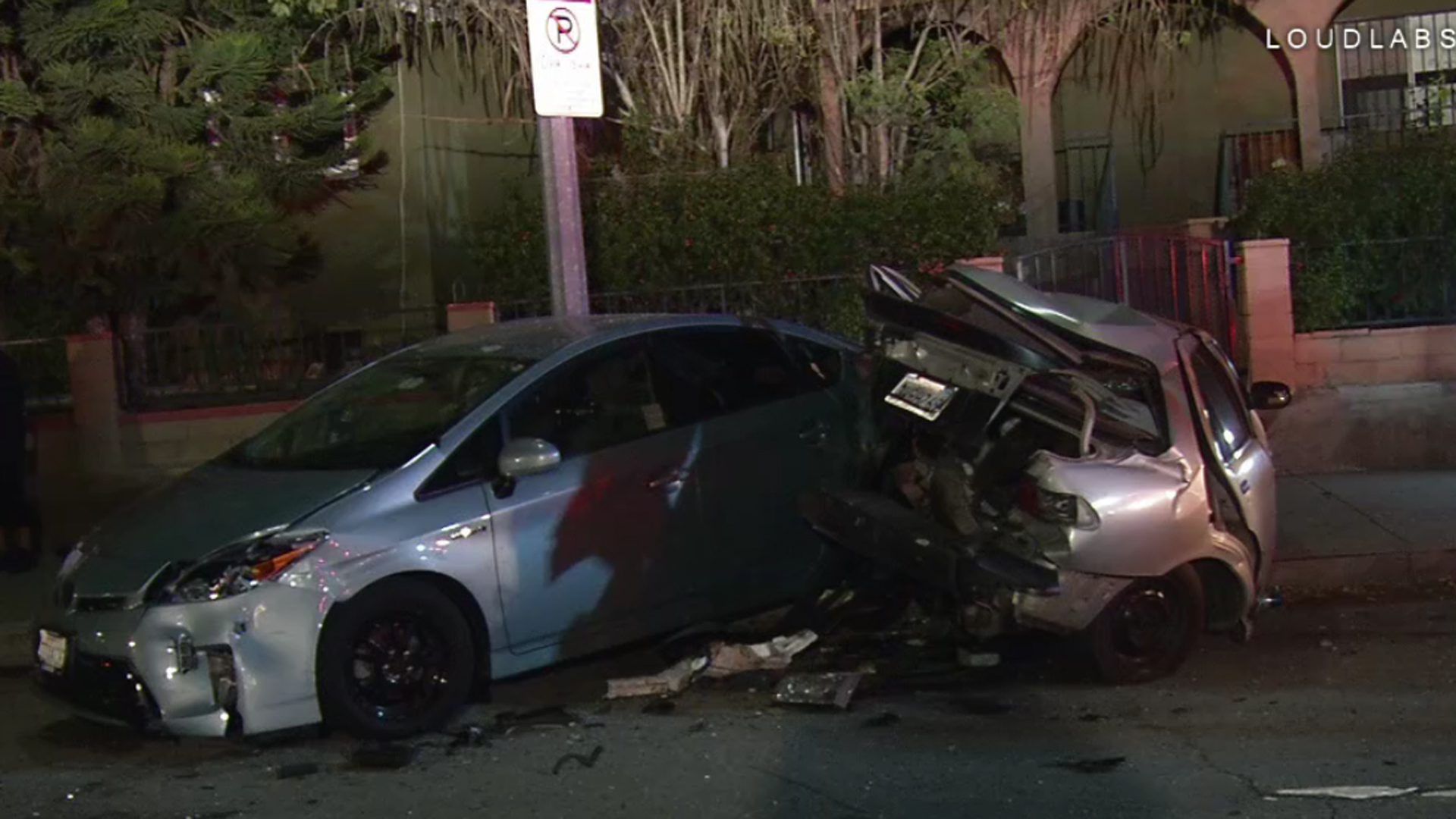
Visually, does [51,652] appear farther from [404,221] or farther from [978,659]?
[404,221]

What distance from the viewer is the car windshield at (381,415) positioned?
707cm

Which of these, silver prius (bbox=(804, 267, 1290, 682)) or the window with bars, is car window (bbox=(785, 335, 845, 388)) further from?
the window with bars

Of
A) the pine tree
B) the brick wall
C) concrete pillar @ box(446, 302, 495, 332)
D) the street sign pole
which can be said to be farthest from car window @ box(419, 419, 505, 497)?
the pine tree

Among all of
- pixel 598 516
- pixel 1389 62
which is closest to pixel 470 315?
pixel 598 516

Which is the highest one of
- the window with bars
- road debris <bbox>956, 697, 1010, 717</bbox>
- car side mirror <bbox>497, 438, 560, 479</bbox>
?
the window with bars

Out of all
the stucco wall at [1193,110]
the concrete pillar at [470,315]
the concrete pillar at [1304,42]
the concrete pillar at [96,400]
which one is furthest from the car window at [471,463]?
the stucco wall at [1193,110]

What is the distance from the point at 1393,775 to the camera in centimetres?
587

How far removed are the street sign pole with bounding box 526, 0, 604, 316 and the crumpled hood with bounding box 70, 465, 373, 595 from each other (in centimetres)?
237

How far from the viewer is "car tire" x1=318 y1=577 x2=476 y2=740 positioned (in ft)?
21.2

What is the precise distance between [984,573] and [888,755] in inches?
34.4

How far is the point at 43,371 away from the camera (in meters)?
12.4

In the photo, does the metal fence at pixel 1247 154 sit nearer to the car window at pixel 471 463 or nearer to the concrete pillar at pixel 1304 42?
the concrete pillar at pixel 1304 42

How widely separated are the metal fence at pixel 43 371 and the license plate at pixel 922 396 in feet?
23.9

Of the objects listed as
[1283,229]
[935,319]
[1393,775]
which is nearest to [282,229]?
[1283,229]
